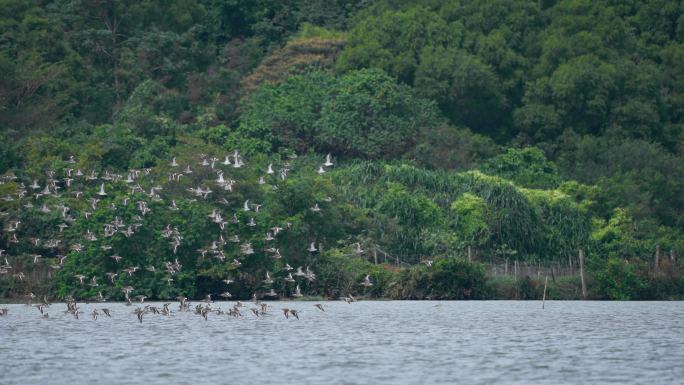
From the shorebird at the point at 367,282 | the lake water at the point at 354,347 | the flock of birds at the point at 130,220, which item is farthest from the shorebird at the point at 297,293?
the lake water at the point at 354,347

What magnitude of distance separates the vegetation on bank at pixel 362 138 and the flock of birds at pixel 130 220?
0.20 m

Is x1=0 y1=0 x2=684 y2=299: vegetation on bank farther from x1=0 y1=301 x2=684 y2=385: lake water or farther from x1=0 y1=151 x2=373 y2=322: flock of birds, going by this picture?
x1=0 y1=301 x2=684 y2=385: lake water

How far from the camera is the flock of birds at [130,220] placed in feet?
165

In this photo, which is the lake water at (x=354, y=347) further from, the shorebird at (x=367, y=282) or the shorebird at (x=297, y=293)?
Result: the shorebird at (x=297, y=293)

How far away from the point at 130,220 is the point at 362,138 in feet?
64.6

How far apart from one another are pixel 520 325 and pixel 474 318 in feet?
10.1

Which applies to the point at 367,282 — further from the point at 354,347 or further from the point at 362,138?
the point at 354,347

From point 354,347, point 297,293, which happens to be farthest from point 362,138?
point 354,347

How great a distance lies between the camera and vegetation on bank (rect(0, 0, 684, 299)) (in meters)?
52.6

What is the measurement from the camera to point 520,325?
3944 cm

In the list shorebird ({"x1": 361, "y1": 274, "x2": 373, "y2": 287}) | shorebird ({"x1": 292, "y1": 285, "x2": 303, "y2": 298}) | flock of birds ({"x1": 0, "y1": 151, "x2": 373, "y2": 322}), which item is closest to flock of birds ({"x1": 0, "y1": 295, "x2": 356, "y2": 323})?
flock of birds ({"x1": 0, "y1": 151, "x2": 373, "y2": 322})

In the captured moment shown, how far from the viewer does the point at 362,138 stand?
6781cm

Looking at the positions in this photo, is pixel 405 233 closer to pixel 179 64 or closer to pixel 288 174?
pixel 288 174

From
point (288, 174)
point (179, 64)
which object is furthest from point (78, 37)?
point (288, 174)
